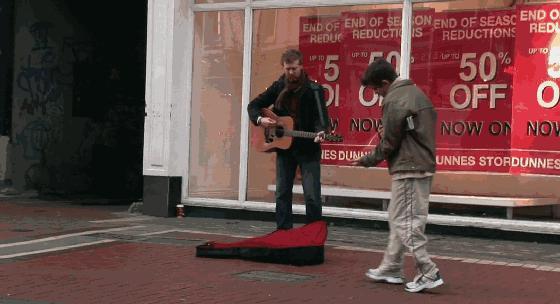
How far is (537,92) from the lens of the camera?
11211mm

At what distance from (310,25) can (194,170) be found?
2533 millimetres

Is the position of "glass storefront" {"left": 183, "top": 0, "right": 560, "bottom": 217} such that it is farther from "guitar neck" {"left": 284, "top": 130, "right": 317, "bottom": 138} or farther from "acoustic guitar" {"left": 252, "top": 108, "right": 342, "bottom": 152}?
"guitar neck" {"left": 284, "top": 130, "right": 317, "bottom": 138}

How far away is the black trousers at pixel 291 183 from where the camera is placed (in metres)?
A: 9.12

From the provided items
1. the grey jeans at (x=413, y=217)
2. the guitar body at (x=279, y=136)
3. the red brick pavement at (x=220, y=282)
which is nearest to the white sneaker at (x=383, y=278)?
the red brick pavement at (x=220, y=282)

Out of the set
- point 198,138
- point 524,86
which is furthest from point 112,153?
point 524,86

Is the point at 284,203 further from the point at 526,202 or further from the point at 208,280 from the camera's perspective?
the point at 526,202

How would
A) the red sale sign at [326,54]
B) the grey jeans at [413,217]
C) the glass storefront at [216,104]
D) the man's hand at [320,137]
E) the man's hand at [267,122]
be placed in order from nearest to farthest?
the grey jeans at [413,217]
the man's hand at [320,137]
the man's hand at [267,122]
the red sale sign at [326,54]
the glass storefront at [216,104]

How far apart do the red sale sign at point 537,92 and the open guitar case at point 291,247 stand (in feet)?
11.3

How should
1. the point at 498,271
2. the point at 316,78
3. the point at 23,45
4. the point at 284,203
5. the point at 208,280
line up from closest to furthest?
the point at 208,280, the point at 498,271, the point at 284,203, the point at 316,78, the point at 23,45

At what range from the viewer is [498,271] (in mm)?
8781

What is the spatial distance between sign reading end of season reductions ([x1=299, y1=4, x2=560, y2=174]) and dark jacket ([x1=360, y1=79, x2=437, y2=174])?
13.2 ft

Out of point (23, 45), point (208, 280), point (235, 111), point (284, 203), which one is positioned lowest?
point (208, 280)

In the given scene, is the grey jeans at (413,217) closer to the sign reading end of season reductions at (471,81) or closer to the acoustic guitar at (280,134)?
the acoustic guitar at (280,134)

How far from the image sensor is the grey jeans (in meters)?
7.48
